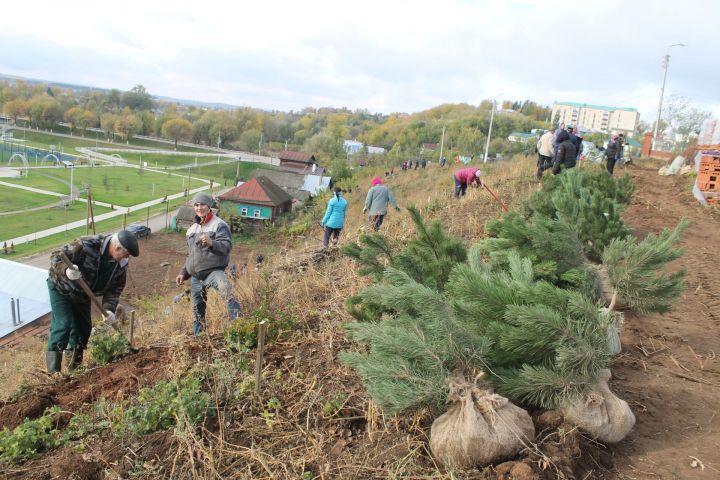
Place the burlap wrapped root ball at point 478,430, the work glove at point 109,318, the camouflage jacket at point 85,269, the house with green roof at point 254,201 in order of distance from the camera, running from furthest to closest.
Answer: the house with green roof at point 254,201
the work glove at point 109,318
the camouflage jacket at point 85,269
the burlap wrapped root ball at point 478,430

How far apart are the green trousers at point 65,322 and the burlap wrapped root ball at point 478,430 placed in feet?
11.2

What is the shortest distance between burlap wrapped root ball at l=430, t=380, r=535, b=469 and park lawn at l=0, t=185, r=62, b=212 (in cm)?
4833

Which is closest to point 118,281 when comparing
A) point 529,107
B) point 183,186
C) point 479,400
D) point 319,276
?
point 319,276

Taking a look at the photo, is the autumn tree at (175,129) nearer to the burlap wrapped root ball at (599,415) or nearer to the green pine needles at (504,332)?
the green pine needles at (504,332)

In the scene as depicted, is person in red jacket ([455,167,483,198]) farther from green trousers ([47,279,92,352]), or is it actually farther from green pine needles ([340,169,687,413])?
green trousers ([47,279,92,352])

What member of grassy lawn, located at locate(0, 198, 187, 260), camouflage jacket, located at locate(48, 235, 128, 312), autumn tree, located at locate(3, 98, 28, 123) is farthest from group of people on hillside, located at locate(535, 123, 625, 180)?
autumn tree, located at locate(3, 98, 28, 123)

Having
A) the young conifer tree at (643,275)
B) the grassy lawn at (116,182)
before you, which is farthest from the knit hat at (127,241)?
the grassy lawn at (116,182)

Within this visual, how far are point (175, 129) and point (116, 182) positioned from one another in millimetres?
53501

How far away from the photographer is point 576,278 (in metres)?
2.95

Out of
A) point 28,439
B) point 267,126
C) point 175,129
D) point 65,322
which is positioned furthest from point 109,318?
point 267,126

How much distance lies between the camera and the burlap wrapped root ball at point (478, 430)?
206 cm

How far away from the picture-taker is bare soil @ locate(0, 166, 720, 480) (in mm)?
2215

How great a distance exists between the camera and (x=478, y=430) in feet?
6.74

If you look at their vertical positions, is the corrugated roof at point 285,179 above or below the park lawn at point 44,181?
above
